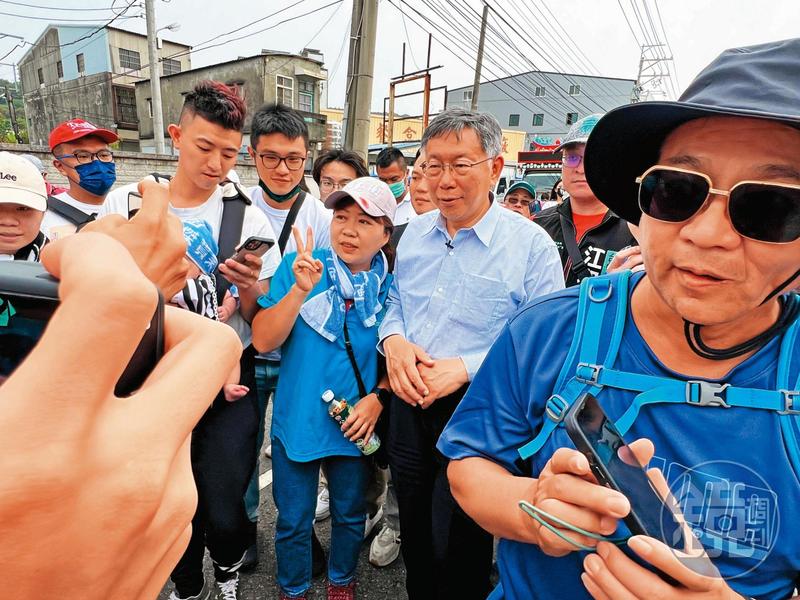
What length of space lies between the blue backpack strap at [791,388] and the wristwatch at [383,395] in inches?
60.9

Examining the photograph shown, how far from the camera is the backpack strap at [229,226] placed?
2061 millimetres

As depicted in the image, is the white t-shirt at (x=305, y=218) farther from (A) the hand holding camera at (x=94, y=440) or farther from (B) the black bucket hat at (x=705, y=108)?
(A) the hand holding camera at (x=94, y=440)

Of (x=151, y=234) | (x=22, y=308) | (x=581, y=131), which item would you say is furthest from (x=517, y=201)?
(x=22, y=308)

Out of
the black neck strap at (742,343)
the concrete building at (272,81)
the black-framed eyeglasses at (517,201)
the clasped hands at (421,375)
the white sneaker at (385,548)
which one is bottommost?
the white sneaker at (385,548)

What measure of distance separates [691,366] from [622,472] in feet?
1.09

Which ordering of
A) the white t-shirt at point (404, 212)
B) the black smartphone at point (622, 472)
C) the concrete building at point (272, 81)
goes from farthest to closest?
the concrete building at point (272, 81), the white t-shirt at point (404, 212), the black smartphone at point (622, 472)

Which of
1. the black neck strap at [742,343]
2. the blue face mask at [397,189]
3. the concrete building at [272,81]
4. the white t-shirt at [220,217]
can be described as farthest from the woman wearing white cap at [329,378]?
the concrete building at [272,81]

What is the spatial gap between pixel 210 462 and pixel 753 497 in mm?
1818

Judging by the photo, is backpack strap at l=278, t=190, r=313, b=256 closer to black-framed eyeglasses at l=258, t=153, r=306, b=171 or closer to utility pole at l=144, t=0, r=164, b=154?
black-framed eyeglasses at l=258, t=153, r=306, b=171

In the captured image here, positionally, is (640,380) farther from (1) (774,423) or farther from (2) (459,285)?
(2) (459,285)

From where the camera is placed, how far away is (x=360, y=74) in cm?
637

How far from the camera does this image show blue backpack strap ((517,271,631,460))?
3.19 feet

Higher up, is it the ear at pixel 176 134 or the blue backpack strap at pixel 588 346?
the ear at pixel 176 134

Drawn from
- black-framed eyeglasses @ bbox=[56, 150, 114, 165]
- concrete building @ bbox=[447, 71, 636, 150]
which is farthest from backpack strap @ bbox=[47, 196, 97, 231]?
concrete building @ bbox=[447, 71, 636, 150]
